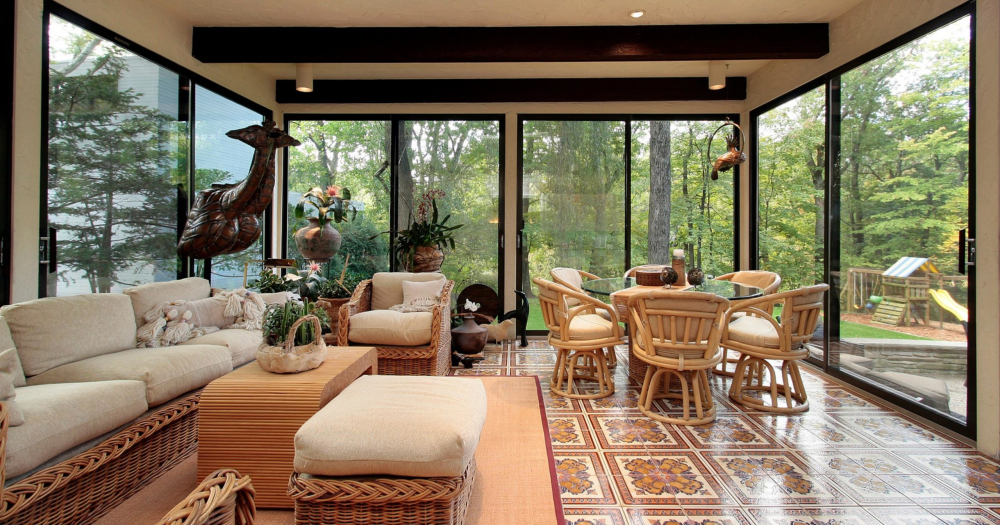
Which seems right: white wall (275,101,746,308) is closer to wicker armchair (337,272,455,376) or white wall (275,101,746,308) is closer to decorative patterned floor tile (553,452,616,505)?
wicker armchair (337,272,455,376)

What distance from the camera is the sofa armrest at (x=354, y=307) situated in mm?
3760

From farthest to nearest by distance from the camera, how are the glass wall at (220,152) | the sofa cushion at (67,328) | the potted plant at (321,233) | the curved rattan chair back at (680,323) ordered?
the potted plant at (321,233)
the glass wall at (220,152)
the curved rattan chair back at (680,323)
the sofa cushion at (67,328)

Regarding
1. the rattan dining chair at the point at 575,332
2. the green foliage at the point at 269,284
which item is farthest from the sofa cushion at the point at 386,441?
the green foliage at the point at 269,284

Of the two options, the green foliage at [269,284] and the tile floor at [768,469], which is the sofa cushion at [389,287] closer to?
the green foliage at [269,284]

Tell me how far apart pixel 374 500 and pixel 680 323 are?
208 centimetres

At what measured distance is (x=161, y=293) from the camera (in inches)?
122

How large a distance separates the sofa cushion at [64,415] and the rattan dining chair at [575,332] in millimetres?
2502

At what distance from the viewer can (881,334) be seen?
348 centimetres

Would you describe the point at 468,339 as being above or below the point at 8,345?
below

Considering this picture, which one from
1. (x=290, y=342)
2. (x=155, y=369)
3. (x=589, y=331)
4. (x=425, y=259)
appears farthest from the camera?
(x=425, y=259)

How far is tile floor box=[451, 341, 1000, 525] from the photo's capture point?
206cm

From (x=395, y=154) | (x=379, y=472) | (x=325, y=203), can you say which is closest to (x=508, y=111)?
(x=395, y=154)

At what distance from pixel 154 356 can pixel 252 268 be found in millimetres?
2671

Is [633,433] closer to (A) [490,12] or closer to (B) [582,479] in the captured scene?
(B) [582,479]
